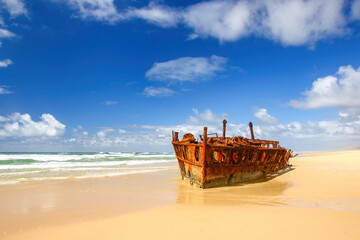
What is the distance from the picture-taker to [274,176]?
40.5 ft

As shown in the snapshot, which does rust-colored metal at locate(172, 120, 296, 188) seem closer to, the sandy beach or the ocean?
the sandy beach

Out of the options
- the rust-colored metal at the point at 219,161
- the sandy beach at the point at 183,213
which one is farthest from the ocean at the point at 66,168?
the rust-colored metal at the point at 219,161

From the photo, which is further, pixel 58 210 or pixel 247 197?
Answer: pixel 247 197

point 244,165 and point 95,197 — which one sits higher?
point 244,165

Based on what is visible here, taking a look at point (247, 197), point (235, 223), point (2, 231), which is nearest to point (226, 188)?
point (247, 197)

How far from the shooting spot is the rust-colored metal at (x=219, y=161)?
28.3ft

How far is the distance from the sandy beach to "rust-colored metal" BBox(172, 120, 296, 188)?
0.62 m

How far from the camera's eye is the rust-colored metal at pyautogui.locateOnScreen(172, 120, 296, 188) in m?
8.62

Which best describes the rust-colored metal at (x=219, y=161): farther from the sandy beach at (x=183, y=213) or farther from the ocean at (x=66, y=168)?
the ocean at (x=66, y=168)

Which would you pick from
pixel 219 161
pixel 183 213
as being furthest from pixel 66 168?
pixel 183 213

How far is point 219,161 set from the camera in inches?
349

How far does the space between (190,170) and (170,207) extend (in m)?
3.76

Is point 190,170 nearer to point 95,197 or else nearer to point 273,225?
point 95,197

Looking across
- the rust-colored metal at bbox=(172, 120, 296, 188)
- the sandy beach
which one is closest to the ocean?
the sandy beach
